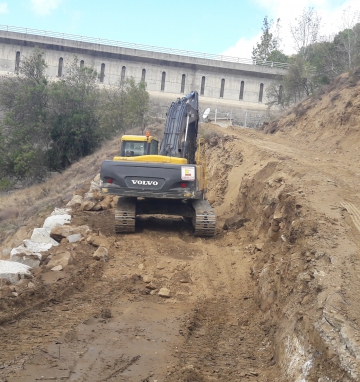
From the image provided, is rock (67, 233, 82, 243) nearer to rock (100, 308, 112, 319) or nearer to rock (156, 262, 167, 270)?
rock (156, 262, 167, 270)

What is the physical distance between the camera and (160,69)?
4453 cm

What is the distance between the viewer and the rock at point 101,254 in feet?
32.1

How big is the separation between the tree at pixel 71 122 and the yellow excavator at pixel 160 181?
2174 cm

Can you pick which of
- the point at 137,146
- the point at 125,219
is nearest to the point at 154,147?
the point at 137,146

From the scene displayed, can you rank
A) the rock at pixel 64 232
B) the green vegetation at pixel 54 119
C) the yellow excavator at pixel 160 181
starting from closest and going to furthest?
the rock at pixel 64 232 < the yellow excavator at pixel 160 181 < the green vegetation at pixel 54 119

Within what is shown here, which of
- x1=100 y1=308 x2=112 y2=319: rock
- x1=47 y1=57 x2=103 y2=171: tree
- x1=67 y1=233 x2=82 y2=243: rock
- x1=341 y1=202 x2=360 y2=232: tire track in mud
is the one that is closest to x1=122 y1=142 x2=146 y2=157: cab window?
x1=67 y1=233 x2=82 y2=243: rock

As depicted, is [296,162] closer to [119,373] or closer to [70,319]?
[70,319]

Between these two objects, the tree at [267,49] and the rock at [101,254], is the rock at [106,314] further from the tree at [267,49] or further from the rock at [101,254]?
the tree at [267,49]

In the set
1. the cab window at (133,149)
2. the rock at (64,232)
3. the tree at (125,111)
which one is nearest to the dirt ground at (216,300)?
the rock at (64,232)

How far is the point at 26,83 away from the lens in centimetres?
3444

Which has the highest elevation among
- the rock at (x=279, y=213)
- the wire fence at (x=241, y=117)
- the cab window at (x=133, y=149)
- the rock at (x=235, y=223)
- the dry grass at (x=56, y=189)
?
the wire fence at (x=241, y=117)

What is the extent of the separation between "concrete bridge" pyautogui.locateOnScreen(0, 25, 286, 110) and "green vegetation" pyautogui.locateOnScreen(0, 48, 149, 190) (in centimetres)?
879

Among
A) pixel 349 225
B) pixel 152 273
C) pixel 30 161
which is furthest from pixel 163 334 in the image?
pixel 30 161

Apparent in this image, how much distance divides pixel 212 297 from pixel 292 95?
2723cm
